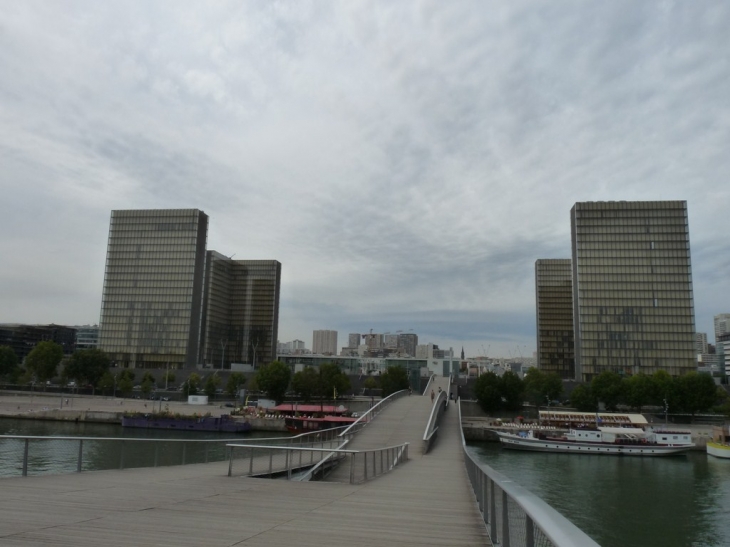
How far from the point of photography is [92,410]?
77.5 meters

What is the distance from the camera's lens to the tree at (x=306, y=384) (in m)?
92.3

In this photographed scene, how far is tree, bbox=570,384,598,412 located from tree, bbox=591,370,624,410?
2.58ft

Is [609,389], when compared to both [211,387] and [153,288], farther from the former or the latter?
[153,288]

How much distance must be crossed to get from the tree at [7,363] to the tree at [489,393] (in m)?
85.7

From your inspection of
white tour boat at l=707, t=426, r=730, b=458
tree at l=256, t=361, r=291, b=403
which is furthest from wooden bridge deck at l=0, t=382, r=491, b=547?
tree at l=256, t=361, r=291, b=403

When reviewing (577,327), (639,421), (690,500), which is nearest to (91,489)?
(690,500)

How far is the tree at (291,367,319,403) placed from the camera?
9232 cm

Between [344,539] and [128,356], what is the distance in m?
141

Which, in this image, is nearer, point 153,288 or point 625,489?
point 625,489

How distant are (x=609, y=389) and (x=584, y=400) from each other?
13.0 feet

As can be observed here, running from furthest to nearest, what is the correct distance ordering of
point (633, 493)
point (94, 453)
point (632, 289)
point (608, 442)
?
point (632, 289) → point (608, 442) → point (633, 493) → point (94, 453)

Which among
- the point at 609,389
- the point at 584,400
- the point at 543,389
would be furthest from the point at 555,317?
the point at 609,389

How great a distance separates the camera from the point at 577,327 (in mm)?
123500

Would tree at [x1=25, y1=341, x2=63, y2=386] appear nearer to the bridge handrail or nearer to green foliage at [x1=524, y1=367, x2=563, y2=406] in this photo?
the bridge handrail
